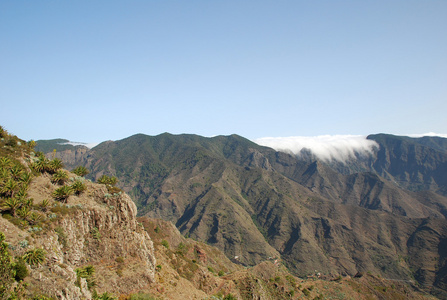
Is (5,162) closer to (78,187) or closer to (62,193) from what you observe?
(62,193)

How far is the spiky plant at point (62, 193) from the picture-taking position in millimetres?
36000

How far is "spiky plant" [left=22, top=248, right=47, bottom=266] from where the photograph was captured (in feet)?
83.4

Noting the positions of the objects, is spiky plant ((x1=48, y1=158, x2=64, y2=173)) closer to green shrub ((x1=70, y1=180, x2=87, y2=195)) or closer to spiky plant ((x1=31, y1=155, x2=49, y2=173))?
spiky plant ((x1=31, y1=155, x2=49, y2=173))

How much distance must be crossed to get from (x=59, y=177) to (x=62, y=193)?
187 inches

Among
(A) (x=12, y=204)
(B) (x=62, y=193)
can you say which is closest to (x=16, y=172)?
(B) (x=62, y=193)

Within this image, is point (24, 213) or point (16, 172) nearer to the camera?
point (24, 213)

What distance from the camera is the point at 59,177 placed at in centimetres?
3978

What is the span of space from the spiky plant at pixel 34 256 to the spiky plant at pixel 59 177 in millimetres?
15024

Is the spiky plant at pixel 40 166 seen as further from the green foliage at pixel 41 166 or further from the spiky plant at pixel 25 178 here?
the spiky plant at pixel 25 178

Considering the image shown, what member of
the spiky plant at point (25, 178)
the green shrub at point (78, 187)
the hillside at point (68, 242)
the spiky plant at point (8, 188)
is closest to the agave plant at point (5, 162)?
the hillside at point (68, 242)

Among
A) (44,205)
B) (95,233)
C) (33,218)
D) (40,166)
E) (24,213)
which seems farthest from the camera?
(40,166)

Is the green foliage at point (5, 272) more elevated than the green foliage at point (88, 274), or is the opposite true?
the green foliage at point (5, 272)

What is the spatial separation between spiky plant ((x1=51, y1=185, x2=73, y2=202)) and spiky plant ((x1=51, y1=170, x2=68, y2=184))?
12.2ft

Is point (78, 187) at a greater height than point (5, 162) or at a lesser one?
lesser
